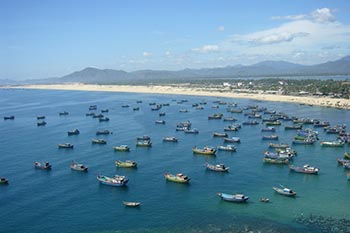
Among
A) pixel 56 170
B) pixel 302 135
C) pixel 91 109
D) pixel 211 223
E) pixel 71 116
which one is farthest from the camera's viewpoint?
pixel 91 109

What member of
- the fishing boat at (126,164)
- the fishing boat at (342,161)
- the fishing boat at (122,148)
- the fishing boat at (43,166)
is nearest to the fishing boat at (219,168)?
the fishing boat at (126,164)

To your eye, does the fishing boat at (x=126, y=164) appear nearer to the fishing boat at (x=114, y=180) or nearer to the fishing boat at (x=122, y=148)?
the fishing boat at (x=114, y=180)

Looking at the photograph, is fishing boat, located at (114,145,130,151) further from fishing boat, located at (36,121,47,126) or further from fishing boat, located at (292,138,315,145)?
fishing boat, located at (36,121,47,126)

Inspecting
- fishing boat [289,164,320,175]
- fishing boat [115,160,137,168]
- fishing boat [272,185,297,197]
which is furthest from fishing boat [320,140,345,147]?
fishing boat [115,160,137,168]

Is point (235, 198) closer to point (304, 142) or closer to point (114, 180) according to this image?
point (114, 180)

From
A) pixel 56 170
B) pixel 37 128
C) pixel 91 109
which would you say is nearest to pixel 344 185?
pixel 56 170

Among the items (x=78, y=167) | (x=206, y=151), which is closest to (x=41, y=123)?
(x=78, y=167)

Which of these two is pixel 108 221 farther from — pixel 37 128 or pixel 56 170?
pixel 37 128

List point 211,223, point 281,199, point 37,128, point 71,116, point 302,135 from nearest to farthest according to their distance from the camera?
1. point 211,223
2. point 281,199
3. point 302,135
4. point 37,128
5. point 71,116

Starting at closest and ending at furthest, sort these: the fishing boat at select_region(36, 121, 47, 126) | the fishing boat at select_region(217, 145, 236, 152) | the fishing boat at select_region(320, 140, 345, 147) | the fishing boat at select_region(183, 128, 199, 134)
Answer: the fishing boat at select_region(217, 145, 236, 152) → the fishing boat at select_region(320, 140, 345, 147) → the fishing boat at select_region(183, 128, 199, 134) → the fishing boat at select_region(36, 121, 47, 126)
